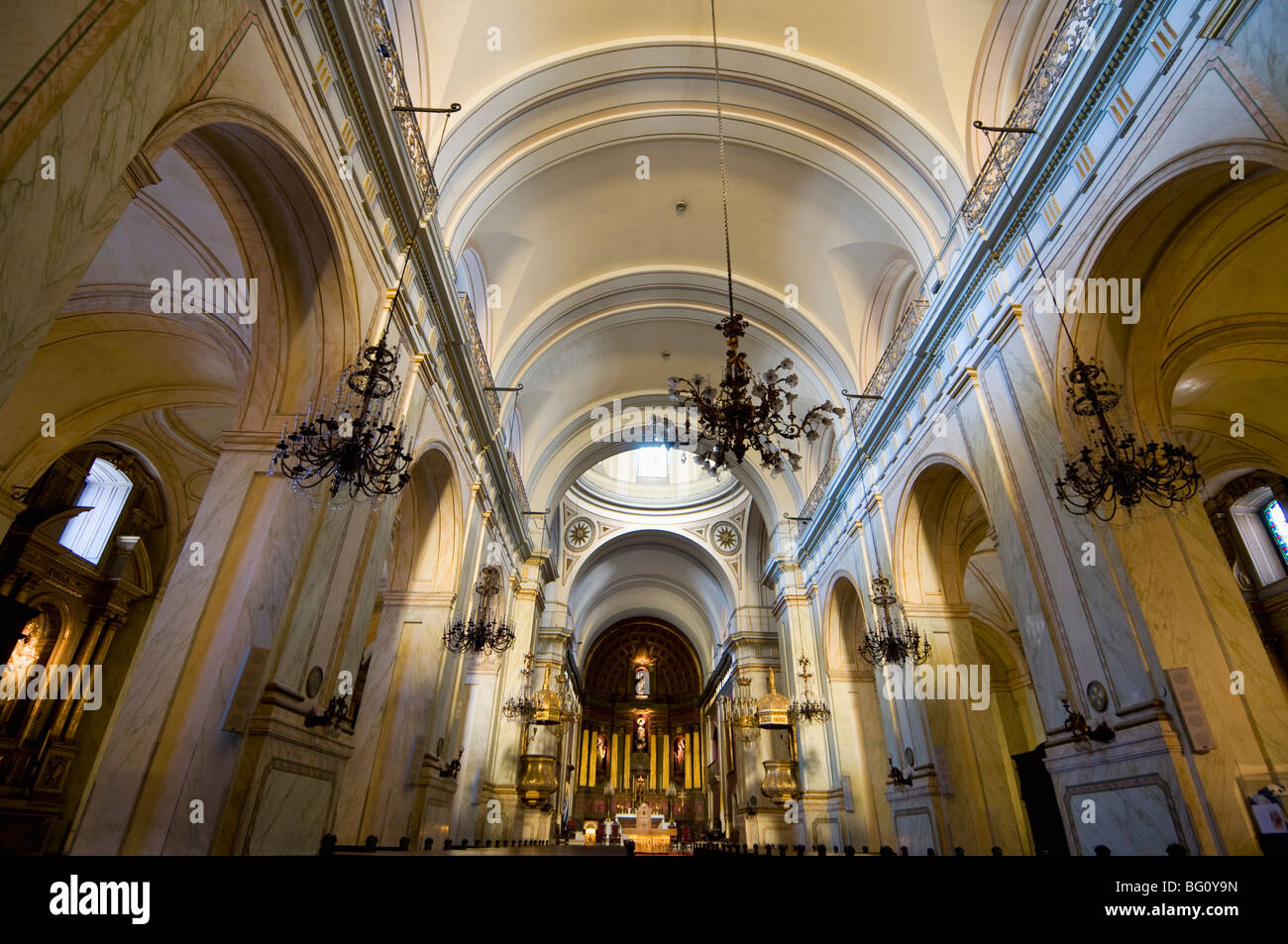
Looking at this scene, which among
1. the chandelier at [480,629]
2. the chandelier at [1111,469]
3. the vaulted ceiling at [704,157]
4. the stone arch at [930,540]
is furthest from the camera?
the stone arch at [930,540]

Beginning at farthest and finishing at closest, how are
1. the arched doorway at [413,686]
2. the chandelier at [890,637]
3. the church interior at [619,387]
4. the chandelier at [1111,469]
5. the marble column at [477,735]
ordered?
the marble column at [477,735]
the chandelier at [890,637]
the arched doorway at [413,686]
the chandelier at [1111,469]
the church interior at [619,387]

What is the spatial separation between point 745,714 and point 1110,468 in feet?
38.1

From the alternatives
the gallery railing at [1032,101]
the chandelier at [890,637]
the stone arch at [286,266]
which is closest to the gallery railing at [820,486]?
the chandelier at [890,637]

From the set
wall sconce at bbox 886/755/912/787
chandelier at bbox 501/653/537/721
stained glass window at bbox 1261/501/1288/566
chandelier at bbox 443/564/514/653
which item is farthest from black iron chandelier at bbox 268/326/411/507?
stained glass window at bbox 1261/501/1288/566

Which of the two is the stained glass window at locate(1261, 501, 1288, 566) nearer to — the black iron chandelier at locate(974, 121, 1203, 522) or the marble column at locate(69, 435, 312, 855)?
the black iron chandelier at locate(974, 121, 1203, 522)

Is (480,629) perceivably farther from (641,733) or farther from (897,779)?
(641,733)

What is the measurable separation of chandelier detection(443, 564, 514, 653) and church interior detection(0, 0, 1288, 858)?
0.16 metres

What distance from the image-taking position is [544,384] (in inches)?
532

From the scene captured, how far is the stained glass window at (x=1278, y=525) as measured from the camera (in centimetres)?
1158

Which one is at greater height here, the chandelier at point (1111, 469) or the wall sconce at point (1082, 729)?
the chandelier at point (1111, 469)

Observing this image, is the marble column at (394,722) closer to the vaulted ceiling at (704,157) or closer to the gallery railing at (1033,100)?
the vaulted ceiling at (704,157)

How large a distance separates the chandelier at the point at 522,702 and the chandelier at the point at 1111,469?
413 inches
